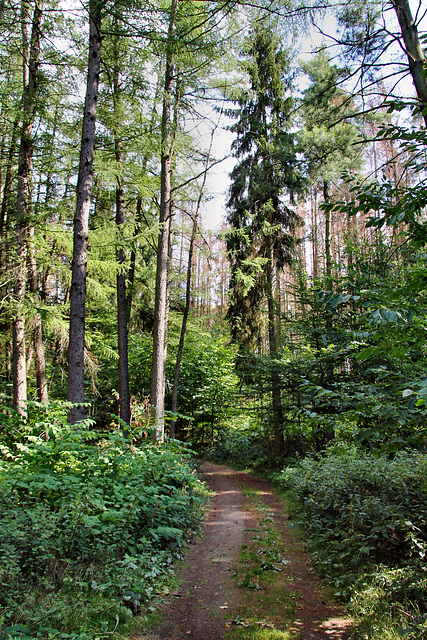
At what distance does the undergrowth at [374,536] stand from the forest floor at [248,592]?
284mm

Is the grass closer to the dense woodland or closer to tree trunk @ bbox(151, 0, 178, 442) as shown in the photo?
the dense woodland

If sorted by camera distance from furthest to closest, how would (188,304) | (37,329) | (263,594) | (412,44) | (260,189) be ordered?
(260,189) → (188,304) → (37,329) → (412,44) → (263,594)

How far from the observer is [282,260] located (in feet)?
49.6

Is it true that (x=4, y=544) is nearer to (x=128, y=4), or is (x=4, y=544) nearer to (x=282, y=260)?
(x=128, y=4)

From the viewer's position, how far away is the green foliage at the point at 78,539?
9.27 feet

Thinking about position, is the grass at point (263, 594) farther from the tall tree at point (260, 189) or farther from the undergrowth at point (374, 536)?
the tall tree at point (260, 189)

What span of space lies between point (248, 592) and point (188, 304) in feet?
24.3

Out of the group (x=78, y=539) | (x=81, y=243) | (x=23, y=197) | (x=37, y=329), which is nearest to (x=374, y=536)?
(x=78, y=539)

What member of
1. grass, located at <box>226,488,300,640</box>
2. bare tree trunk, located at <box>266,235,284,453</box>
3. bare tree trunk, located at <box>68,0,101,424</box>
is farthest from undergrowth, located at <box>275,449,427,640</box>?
bare tree trunk, located at <box>68,0,101,424</box>

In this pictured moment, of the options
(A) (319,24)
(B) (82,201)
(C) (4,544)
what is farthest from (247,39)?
(C) (4,544)

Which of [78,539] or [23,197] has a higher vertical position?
[23,197]

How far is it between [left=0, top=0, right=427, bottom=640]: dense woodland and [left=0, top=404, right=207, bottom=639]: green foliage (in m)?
0.03

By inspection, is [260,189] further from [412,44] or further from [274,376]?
[412,44]

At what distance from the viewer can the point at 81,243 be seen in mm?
6609
